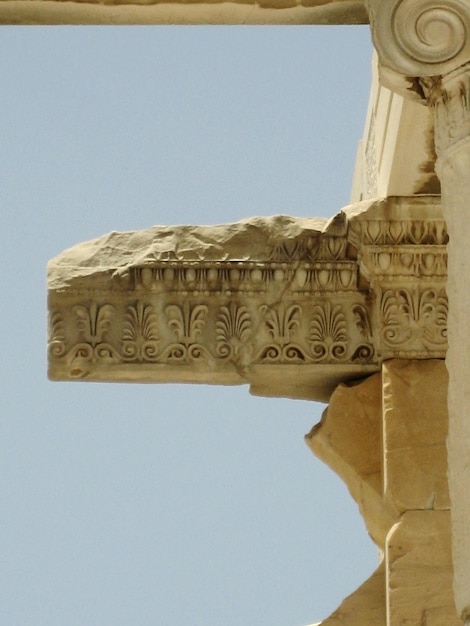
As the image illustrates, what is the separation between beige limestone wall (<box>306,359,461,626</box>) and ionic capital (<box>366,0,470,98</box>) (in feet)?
9.29

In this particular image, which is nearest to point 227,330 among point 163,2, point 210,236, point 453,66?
point 210,236

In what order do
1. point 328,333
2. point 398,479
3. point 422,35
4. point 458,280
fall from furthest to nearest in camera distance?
point 328,333
point 398,479
point 422,35
point 458,280

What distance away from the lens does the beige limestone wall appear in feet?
40.0

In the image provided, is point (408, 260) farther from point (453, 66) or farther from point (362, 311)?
point (453, 66)

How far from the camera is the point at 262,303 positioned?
12750mm

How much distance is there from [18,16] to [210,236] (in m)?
2.16

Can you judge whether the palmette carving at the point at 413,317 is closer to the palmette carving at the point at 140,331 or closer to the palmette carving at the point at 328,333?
the palmette carving at the point at 328,333

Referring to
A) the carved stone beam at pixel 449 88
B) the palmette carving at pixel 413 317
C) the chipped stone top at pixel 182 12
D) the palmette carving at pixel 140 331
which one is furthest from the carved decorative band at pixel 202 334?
the carved stone beam at pixel 449 88

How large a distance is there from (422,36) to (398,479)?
305 centimetres

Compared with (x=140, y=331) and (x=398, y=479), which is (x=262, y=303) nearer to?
(x=140, y=331)

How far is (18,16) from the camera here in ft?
36.3

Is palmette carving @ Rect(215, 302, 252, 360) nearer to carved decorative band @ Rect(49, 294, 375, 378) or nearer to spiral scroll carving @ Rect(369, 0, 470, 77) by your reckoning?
carved decorative band @ Rect(49, 294, 375, 378)

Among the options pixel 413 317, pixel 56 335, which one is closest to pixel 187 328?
pixel 56 335

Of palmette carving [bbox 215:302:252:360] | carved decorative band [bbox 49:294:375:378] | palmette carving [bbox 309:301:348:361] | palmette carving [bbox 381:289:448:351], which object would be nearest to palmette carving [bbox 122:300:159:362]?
carved decorative band [bbox 49:294:375:378]
